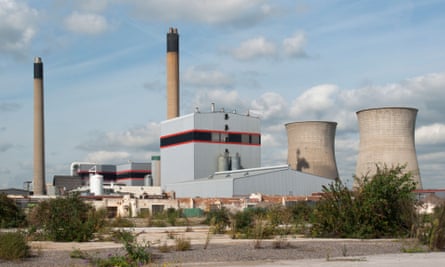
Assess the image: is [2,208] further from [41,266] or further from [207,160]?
[207,160]

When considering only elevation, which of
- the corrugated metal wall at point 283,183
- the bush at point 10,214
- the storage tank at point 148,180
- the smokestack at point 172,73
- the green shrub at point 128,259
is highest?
the smokestack at point 172,73

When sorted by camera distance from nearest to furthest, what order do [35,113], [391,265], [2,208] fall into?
[391,265] < [2,208] < [35,113]

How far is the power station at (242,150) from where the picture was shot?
48.4m

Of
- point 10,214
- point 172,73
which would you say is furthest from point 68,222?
point 172,73

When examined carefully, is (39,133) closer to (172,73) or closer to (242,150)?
(172,73)

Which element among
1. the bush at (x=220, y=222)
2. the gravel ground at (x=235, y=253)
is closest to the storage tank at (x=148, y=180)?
the bush at (x=220, y=222)

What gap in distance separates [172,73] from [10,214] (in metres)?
36.3

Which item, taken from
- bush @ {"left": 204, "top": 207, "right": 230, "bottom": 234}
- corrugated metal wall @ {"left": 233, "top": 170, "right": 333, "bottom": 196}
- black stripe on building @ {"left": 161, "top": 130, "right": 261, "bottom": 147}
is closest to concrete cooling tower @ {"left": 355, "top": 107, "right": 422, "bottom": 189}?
corrugated metal wall @ {"left": 233, "top": 170, "right": 333, "bottom": 196}

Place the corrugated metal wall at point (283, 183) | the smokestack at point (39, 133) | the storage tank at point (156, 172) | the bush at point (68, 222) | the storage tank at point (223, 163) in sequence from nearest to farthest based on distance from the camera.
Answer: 1. the bush at point (68, 222)
2. the corrugated metal wall at point (283, 183)
3. the storage tank at point (223, 163)
4. the smokestack at point (39, 133)
5. the storage tank at point (156, 172)

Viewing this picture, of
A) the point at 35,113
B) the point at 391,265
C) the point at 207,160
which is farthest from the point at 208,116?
the point at 391,265

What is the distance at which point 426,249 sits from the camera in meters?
16.5

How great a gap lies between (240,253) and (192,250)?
1578mm

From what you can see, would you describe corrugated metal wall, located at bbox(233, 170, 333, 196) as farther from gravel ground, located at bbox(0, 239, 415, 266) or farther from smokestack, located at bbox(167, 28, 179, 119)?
gravel ground, located at bbox(0, 239, 415, 266)

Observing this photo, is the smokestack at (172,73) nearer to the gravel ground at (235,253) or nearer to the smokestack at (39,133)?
the smokestack at (39,133)
